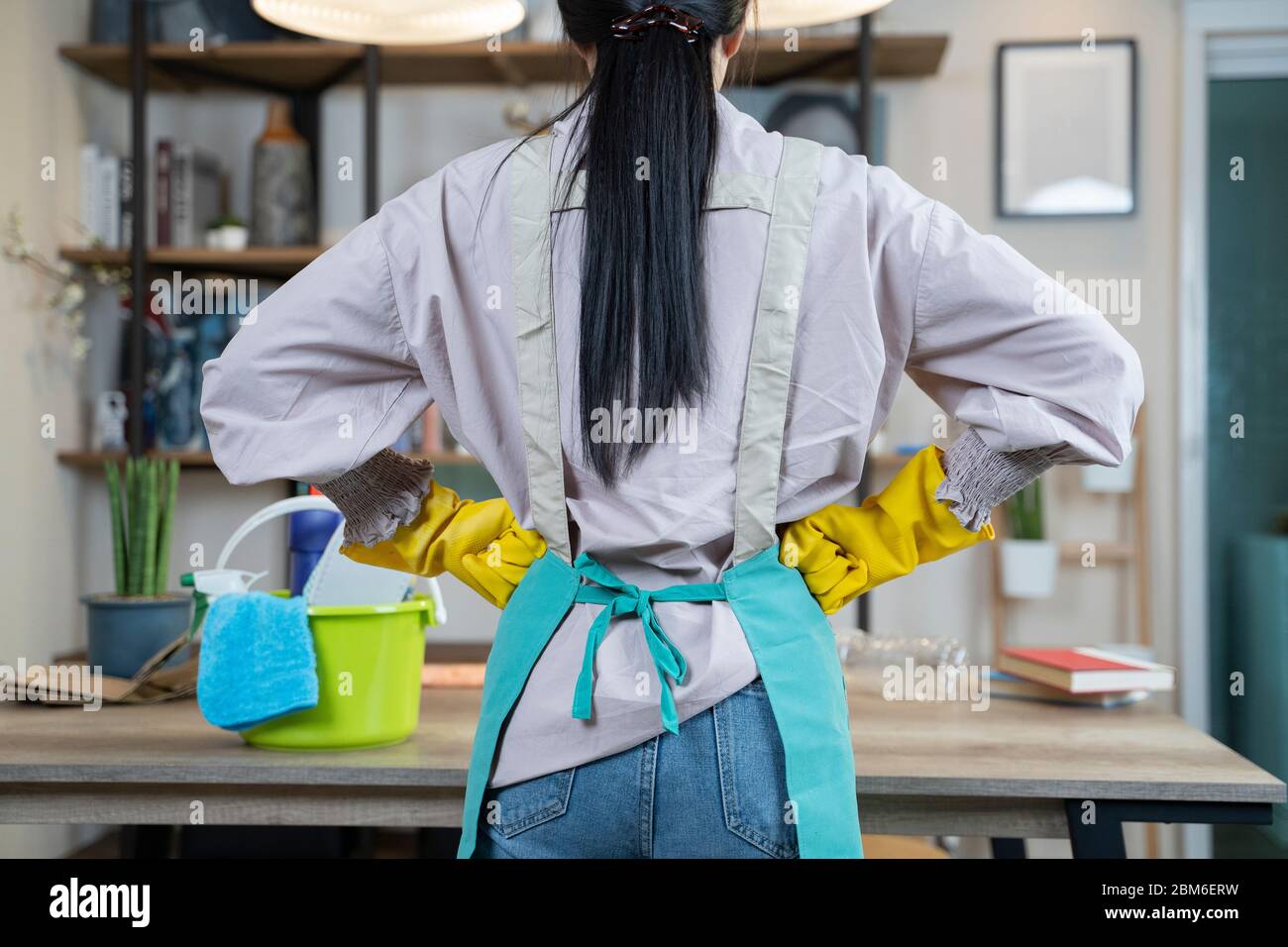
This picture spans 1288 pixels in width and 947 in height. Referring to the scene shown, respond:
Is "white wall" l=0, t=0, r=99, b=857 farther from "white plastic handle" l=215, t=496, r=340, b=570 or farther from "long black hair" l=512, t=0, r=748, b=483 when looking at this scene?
"long black hair" l=512, t=0, r=748, b=483

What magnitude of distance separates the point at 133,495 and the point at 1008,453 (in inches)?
66.9

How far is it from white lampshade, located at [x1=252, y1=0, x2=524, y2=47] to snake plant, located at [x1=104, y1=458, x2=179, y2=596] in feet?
2.61

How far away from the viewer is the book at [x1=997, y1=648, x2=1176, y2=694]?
1720 mm

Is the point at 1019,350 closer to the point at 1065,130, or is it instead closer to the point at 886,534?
the point at 886,534

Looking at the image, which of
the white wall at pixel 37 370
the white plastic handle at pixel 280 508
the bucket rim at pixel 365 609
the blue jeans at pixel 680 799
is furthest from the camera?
the white wall at pixel 37 370

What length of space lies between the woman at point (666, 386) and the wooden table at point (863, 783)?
0.44 m

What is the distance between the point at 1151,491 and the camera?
3.07 m

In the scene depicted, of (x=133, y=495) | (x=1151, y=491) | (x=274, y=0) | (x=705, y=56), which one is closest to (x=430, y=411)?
(x=133, y=495)

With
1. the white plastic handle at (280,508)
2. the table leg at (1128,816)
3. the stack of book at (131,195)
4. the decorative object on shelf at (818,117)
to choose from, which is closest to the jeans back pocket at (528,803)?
the table leg at (1128,816)

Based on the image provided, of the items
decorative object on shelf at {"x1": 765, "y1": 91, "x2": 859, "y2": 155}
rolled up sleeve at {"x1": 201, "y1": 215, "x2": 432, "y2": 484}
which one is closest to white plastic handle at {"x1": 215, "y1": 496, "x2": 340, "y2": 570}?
rolled up sleeve at {"x1": 201, "y1": 215, "x2": 432, "y2": 484}

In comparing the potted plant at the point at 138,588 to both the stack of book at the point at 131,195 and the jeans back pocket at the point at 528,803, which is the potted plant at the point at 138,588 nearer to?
the stack of book at the point at 131,195

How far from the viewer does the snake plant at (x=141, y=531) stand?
84.5 inches

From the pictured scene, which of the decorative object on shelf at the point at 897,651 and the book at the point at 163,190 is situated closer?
the decorative object on shelf at the point at 897,651
